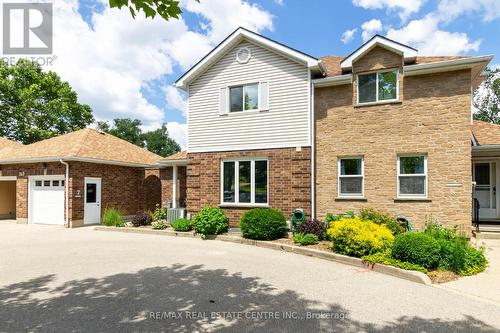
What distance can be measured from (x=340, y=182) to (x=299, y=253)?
4052 mm

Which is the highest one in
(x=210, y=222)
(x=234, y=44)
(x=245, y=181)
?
(x=234, y=44)

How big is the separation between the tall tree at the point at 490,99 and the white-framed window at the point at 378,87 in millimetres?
36408

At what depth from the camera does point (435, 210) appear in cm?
1109

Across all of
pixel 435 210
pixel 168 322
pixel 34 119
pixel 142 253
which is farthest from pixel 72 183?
pixel 34 119

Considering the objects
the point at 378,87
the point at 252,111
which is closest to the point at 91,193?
the point at 252,111

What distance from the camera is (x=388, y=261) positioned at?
7.74 m

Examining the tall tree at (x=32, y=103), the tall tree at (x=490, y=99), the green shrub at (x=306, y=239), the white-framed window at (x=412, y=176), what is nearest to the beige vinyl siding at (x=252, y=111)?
the white-framed window at (x=412, y=176)

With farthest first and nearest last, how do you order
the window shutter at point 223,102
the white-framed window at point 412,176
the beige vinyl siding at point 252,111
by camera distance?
the window shutter at point 223,102 → the beige vinyl siding at point 252,111 → the white-framed window at point 412,176

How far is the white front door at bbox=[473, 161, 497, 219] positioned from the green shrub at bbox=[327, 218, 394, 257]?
8.02 m

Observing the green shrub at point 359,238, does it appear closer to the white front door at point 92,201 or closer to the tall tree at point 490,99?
the white front door at point 92,201

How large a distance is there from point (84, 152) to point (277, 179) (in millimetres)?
11011

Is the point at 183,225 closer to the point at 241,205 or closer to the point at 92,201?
the point at 241,205

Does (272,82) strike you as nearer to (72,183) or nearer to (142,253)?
(142,253)

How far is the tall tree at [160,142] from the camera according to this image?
6938cm
